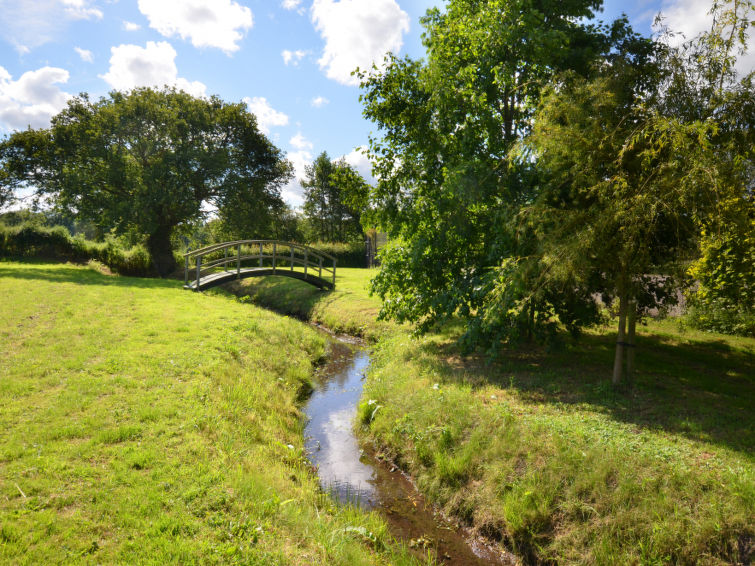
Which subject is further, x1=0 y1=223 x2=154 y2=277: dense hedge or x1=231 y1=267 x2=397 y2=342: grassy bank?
x1=0 y1=223 x2=154 y2=277: dense hedge

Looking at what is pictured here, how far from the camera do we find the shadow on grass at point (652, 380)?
220 inches

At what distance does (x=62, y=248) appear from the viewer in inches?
1028

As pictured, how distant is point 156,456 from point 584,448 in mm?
5054

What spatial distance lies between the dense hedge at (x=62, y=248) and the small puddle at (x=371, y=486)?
66.5 ft

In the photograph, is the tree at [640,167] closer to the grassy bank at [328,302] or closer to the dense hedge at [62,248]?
the grassy bank at [328,302]

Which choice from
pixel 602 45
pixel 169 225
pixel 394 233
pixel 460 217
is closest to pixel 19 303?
pixel 394 233

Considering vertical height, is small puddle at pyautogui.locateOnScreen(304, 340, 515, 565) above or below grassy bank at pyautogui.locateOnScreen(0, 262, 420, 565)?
below

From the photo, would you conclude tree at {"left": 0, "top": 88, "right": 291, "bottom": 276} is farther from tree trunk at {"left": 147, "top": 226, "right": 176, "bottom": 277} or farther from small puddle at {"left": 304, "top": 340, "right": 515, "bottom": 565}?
small puddle at {"left": 304, "top": 340, "right": 515, "bottom": 565}

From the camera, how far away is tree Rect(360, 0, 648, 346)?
8.39 m

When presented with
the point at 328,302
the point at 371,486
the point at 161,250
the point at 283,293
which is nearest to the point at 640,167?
the point at 371,486

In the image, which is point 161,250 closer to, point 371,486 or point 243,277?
point 243,277

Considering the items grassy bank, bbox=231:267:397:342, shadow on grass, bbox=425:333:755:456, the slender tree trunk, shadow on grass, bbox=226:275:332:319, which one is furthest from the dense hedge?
the slender tree trunk

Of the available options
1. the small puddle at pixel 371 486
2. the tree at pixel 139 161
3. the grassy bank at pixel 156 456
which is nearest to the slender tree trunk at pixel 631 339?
the small puddle at pixel 371 486

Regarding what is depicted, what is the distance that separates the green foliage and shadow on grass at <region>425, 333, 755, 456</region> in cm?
121
